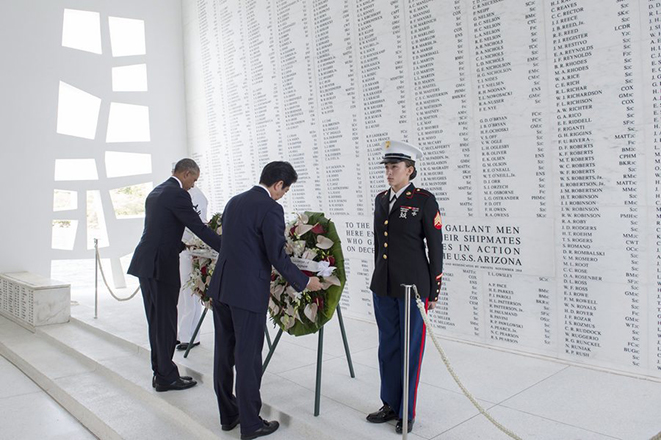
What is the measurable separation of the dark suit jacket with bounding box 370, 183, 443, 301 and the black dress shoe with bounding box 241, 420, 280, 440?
1014 millimetres

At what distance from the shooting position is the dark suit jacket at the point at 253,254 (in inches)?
114

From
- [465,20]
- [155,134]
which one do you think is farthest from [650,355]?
[155,134]

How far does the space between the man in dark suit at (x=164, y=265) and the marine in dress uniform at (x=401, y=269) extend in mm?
1351

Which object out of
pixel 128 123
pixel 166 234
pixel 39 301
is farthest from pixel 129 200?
pixel 166 234

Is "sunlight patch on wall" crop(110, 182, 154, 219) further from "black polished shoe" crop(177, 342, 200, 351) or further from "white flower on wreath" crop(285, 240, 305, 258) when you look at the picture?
"white flower on wreath" crop(285, 240, 305, 258)

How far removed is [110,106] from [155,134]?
76 centimetres

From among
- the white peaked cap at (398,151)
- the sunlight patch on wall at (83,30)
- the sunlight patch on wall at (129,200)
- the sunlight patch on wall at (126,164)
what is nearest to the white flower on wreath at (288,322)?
the white peaked cap at (398,151)

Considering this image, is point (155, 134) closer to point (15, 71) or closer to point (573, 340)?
point (15, 71)

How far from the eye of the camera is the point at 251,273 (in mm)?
2922

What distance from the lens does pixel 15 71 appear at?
712 centimetres

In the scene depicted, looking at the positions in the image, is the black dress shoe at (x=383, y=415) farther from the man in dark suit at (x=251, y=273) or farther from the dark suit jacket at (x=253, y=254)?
the dark suit jacket at (x=253, y=254)

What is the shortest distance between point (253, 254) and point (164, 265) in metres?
1.15

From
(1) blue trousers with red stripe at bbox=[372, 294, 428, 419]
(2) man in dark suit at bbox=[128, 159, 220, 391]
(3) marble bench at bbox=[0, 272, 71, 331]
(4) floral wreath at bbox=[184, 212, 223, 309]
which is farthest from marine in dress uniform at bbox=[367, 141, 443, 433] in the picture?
(3) marble bench at bbox=[0, 272, 71, 331]

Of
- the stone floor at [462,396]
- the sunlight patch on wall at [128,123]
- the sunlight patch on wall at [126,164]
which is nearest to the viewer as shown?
the stone floor at [462,396]
